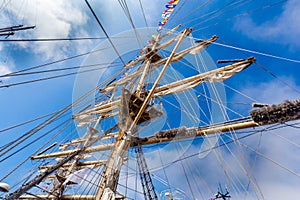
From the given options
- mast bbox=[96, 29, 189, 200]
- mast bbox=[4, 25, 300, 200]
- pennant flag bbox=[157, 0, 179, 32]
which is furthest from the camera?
pennant flag bbox=[157, 0, 179, 32]

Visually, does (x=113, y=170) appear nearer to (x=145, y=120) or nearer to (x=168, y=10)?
(x=145, y=120)

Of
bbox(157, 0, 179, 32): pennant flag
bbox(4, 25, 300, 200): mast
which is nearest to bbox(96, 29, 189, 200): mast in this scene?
bbox(4, 25, 300, 200): mast

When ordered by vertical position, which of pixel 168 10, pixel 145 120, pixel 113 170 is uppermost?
pixel 168 10

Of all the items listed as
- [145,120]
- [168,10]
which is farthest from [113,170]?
[168,10]

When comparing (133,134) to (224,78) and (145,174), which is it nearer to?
(145,174)

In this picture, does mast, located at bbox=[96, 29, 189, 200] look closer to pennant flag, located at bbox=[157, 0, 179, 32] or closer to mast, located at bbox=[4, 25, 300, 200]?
mast, located at bbox=[4, 25, 300, 200]

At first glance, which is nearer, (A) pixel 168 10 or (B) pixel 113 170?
(B) pixel 113 170

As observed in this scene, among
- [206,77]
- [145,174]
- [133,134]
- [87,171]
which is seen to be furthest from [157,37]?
[87,171]

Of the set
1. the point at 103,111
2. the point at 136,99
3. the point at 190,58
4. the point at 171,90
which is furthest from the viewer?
the point at 103,111

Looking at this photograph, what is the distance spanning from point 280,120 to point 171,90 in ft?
16.0

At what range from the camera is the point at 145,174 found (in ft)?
22.9

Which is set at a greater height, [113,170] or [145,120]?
[145,120]

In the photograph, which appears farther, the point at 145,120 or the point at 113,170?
the point at 145,120

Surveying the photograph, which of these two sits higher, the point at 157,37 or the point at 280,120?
the point at 157,37
